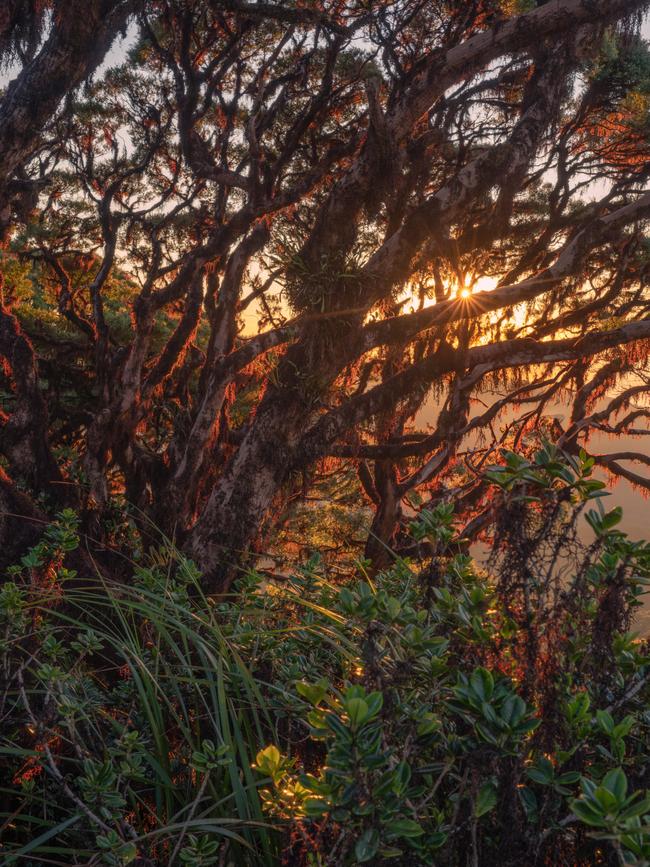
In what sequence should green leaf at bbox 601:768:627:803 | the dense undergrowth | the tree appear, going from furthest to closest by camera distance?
the tree < the dense undergrowth < green leaf at bbox 601:768:627:803

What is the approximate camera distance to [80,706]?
150 cm

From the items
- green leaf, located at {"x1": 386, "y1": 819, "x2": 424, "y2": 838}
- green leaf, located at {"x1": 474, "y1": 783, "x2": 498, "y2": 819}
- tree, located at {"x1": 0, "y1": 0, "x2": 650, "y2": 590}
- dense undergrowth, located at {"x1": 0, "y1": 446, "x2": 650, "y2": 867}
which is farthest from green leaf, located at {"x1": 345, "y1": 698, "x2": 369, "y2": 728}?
tree, located at {"x1": 0, "y1": 0, "x2": 650, "y2": 590}

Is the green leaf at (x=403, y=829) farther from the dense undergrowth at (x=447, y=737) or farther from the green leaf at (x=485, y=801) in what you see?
the green leaf at (x=485, y=801)

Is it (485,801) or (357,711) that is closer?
(357,711)

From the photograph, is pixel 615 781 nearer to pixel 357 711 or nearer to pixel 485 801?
pixel 485 801

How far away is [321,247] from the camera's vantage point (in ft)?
18.4

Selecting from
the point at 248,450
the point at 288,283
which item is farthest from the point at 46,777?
the point at 288,283

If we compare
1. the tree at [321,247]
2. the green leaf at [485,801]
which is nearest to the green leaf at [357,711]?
the green leaf at [485,801]

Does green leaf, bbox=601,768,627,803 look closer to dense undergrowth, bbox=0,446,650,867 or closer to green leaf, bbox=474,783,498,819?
dense undergrowth, bbox=0,446,650,867

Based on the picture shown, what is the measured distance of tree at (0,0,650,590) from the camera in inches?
216

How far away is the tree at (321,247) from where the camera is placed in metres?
5.48

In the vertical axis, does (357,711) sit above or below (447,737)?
above

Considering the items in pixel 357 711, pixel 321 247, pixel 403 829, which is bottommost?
pixel 403 829

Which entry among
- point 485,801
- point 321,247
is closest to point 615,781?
point 485,801
